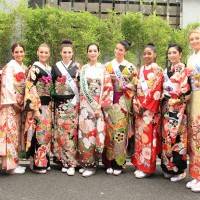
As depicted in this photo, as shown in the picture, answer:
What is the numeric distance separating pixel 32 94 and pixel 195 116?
2.16 m

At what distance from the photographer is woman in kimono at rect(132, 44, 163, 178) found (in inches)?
232

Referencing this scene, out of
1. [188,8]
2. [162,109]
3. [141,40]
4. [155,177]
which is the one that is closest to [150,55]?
[162,109]

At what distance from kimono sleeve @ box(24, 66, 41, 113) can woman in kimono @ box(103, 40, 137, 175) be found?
99cm

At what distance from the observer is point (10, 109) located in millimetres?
5996

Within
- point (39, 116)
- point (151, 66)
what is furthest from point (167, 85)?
point (39, 116)

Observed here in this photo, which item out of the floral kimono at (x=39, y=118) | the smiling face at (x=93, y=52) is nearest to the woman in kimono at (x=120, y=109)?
the smiling face at (x=93, y=52)

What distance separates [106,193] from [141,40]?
1373 centimetres

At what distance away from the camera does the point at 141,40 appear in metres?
18.4

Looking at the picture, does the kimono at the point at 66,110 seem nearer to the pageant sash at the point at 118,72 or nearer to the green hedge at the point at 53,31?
the pageant sash at the point at 118,72

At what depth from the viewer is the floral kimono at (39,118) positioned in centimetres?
601

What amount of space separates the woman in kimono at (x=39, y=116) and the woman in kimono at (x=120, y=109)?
0.85 metres

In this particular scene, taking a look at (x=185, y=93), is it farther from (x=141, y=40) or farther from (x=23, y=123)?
(x=141, y=40)

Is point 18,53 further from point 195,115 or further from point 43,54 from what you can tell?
point 195,115

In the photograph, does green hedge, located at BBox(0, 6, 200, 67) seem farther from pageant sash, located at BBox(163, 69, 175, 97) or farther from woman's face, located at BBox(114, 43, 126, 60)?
pageant sash, located at BBox(163, 69, 175, 97)
